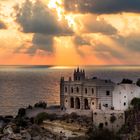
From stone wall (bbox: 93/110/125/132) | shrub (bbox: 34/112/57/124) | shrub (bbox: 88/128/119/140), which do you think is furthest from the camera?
shrub (bbox: 34/112/57/124)

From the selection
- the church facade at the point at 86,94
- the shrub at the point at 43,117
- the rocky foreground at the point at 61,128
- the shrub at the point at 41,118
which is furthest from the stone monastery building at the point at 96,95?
the shrub at the point at 41,118

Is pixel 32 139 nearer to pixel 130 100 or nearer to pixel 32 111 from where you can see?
pixel 32 111

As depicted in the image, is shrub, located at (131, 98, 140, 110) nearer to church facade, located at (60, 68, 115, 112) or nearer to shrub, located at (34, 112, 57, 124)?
church facade, located at (60, 68, 115, 112)

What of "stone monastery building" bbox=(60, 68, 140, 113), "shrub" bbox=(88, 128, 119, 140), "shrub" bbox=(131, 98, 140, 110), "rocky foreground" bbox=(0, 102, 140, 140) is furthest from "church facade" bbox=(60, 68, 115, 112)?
"shrub" bbox=(88, 128, 119, 140)

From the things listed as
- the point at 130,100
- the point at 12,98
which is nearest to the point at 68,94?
the point at 130,100

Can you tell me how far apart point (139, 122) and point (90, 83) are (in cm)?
1061

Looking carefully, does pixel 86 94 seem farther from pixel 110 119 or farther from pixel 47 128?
pixel 47 128

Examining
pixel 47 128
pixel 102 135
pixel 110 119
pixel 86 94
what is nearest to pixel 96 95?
Result: pixel 86 94

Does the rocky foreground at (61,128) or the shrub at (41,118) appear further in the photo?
the shrub at (41,118)

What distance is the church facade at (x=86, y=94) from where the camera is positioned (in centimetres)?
8081

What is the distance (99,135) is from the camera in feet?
243

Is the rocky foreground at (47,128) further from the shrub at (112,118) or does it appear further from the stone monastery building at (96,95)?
the shrub at (112,118)

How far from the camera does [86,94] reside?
8381 cm

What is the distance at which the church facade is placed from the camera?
8081 centimetres
